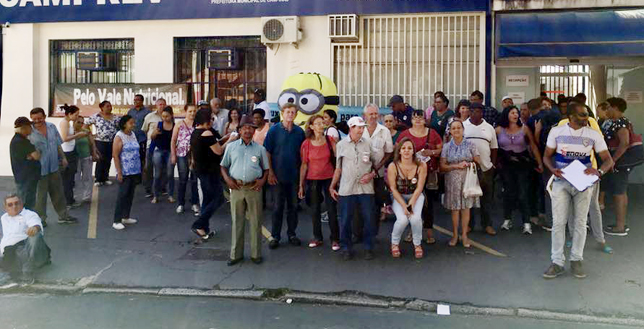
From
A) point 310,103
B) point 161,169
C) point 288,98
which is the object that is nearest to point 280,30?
point 288,98

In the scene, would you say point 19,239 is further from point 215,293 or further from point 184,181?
point 184,181

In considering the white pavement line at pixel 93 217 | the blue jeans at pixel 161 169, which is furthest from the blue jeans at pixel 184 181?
the white pavement line at pixel 93 217

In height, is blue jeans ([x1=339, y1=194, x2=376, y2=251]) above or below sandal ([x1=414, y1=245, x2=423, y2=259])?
above

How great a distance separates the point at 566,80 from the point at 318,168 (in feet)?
22.9

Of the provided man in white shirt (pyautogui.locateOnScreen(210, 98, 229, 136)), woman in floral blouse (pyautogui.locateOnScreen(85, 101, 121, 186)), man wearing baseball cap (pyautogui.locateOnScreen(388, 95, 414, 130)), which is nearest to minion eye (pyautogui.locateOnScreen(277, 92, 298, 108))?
man in white shirt (pyautogui.locateOnScreen(210, 98, 229, 136))

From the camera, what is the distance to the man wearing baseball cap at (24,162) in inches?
321

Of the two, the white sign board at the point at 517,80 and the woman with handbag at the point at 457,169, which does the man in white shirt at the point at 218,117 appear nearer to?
the woman with handbag at the point at 457,169

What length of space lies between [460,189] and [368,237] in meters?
1.35

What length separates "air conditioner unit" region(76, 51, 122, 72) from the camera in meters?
12.9

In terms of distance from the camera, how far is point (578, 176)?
639 centimetres

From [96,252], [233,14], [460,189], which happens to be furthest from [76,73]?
[460,189]

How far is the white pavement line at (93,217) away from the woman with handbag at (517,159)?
236 inches

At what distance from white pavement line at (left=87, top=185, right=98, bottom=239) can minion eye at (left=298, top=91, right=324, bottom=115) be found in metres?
3.78

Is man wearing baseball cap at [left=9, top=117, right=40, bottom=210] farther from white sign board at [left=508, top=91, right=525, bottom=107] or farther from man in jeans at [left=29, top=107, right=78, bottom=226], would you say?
white sign board at [left=508, top=91, right=525, bottom=107]
